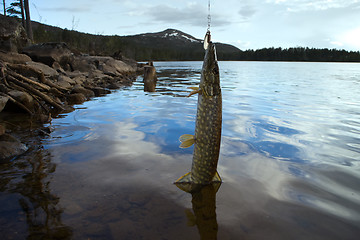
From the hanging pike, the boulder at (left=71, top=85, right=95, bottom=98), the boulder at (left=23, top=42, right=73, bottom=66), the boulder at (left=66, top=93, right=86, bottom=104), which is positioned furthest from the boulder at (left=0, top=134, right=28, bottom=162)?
the boulder at (left=23, top=42, right=73, bottom=66)

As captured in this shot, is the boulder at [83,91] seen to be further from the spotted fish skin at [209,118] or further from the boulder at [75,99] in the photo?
the spotted fish skin at [209,118]

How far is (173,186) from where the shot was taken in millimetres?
3998

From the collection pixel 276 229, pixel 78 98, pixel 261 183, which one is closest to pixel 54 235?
pixel 276 229

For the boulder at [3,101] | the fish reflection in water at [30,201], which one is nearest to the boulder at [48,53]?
the boulder at [3,101]

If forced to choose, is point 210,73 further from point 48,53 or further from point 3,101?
point 48,53

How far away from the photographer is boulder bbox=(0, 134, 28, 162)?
4.67 metres

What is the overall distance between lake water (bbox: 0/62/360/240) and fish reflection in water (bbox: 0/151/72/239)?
13 mm

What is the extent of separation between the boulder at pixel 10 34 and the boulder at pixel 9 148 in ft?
36.3

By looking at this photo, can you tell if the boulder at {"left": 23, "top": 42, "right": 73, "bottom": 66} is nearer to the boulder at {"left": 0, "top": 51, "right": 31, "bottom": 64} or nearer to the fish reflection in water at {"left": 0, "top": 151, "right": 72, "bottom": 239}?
the boulder at {"left": 0, "top": 51, "right": 31, "bottom": 64}

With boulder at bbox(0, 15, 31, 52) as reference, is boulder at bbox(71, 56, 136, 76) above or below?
below

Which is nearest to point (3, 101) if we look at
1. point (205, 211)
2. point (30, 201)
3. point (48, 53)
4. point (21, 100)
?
point (21, 100)

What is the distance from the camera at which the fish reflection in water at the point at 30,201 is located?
110 inches

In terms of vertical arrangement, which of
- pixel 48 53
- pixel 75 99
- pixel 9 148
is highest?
pixel 48 53

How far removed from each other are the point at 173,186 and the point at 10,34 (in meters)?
16.3
